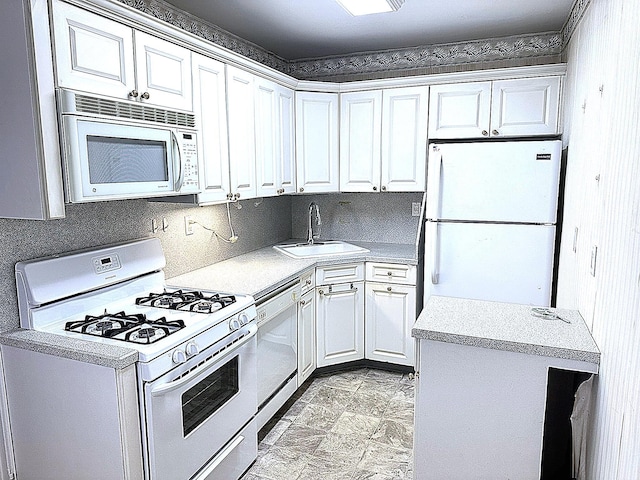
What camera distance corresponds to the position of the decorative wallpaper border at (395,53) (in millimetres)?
2963

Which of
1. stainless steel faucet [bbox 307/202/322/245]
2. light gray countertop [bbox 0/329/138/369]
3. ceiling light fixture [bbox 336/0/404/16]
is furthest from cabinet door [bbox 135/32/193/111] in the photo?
stainless steel faucet [bbox 307/202/322/245]

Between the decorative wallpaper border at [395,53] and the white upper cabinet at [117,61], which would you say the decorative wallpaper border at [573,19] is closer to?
the decorative wallpaper border at [395,53]

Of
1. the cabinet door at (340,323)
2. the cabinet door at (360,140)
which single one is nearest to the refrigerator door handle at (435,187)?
the cabinet door at (360,140)

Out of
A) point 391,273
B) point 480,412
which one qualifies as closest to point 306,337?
point 391,273

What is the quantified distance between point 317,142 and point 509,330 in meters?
2.19

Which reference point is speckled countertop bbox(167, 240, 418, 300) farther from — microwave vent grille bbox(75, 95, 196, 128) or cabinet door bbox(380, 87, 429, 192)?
microwave vent grille bbox(75, 95, 196, 128)

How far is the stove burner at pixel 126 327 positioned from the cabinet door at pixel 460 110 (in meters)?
2.29

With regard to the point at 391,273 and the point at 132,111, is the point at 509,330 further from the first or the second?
the point at 132,111

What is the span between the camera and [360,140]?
350cm

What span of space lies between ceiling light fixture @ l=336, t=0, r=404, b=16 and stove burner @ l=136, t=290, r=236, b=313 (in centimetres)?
171

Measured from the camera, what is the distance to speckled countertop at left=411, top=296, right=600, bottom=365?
5.25 feet

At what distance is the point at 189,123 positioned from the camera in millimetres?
2225

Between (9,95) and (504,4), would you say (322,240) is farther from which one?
(9,95)

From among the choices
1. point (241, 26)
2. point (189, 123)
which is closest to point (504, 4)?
point (241, 26)
